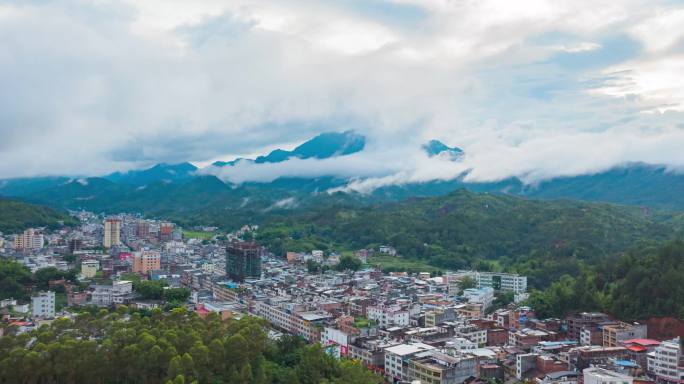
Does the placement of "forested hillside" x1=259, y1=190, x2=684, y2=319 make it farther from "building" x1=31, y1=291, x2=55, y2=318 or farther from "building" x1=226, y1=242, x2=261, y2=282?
"building" x1=31, y1=291, x2=55, y2=318

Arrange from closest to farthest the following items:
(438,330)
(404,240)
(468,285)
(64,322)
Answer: (64,322)
(438,330)
(468,285)
(404,240)

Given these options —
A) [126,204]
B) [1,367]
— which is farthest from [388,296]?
[126,204]

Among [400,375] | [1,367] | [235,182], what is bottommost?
[400,375]

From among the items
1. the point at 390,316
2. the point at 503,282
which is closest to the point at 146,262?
the point at 390,316

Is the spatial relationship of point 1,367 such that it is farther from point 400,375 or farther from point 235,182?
point 235,182

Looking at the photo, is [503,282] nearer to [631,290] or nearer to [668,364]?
[631,290]

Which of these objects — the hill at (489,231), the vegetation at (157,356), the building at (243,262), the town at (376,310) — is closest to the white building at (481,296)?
the town at (376,310)

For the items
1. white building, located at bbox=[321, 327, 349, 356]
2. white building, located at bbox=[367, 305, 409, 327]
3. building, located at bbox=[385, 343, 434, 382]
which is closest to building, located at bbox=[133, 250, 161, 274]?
white building, located at bbox=[367, 305, 409, 327]
